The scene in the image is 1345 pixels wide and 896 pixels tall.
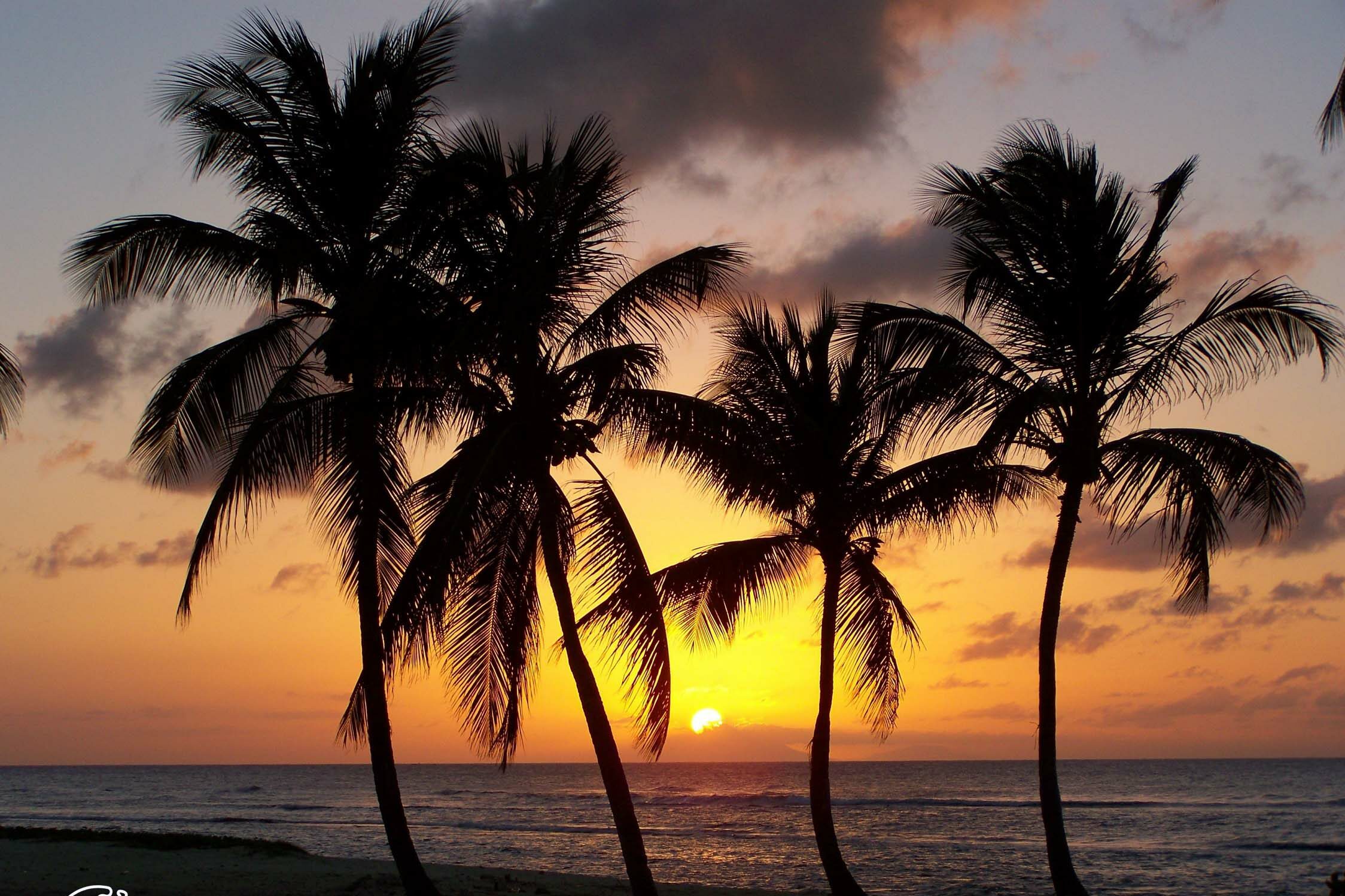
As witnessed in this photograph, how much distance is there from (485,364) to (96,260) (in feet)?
13.5

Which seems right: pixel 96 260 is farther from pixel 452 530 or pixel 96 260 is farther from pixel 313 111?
pixel 452 530

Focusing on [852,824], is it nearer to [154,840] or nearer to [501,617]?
[154,840]

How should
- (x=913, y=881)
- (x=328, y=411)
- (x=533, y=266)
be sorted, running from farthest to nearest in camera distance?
(x=913, y=881) → (x=328, y=411) → (x=533, y=266)

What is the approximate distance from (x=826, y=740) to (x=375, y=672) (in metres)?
6.55

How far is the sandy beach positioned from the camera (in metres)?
13.3

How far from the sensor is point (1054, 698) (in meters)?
11.7

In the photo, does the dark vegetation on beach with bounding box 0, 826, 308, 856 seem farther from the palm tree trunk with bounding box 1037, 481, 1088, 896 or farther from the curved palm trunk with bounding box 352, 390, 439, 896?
the palm tree trunk with bounding box 1037, 481, 1088, 896

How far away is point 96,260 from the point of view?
1085 centimetres

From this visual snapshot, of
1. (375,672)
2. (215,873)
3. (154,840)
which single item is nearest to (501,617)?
(375,672)

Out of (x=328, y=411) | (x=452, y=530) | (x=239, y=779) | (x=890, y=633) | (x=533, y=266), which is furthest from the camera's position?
(x=239, y=779)

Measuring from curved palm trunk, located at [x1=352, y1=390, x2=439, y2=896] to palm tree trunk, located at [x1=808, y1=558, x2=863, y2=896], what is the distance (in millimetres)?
5528

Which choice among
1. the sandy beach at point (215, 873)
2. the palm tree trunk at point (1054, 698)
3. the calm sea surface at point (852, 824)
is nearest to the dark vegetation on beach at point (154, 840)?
the sandy beach at point (215, 873)

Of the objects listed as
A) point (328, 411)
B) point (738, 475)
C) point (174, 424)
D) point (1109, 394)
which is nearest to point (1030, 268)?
point (1109, 394)

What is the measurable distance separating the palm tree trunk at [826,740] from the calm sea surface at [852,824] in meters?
12.3
